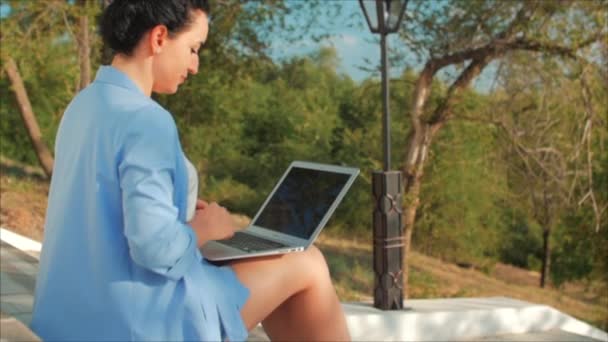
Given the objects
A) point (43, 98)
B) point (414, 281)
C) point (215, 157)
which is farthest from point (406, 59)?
point (215, 157)

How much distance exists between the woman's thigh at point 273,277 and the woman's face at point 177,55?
443 mm

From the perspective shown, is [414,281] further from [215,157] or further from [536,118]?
[215,157]

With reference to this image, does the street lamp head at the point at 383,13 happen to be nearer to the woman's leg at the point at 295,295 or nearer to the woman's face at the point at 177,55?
the woman's leg at the point at 295,295

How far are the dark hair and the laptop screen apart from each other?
584 mm

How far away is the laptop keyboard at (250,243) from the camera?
6.49ft

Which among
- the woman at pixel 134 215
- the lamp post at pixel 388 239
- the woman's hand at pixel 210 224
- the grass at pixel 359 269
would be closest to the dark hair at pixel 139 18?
the woman at pixel 134 215

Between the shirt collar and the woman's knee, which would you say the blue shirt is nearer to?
the shirt collar

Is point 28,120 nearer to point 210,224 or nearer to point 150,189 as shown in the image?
point 210,224

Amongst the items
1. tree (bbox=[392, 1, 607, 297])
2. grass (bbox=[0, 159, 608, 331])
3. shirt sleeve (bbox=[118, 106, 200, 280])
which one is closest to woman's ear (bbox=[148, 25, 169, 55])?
shirt sleeve (bbox=[118, 106, 200, 280])

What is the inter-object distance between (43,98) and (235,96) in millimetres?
7896

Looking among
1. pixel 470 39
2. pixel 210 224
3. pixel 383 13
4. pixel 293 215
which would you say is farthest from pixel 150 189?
pixel 470 39

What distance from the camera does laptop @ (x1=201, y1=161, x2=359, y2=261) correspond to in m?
1.95

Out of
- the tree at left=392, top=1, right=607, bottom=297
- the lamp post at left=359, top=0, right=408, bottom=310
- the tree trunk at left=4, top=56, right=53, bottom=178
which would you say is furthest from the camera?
the tree trunk at left=4, top=56, right=53, bottom=178

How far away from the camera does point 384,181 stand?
5348mm
